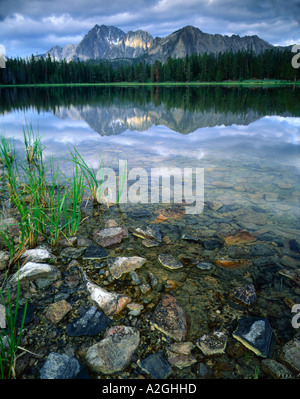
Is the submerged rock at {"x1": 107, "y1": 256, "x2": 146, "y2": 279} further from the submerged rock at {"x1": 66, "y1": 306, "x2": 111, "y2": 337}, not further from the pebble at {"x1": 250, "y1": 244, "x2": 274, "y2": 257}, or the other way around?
the pebble at {"x1": 250, "y1": 244, "x2": 274, "y2": 257}

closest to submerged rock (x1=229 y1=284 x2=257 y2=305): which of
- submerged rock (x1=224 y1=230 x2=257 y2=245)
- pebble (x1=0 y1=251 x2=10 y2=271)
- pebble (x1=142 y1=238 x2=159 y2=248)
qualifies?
submerged rock (x1=224 y1=230 x2=257 y2=245)

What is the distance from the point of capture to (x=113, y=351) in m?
2.30

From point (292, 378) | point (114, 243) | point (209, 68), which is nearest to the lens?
point (292, 378)

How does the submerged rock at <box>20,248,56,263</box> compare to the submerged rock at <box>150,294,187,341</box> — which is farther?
the submerged rock at <box>20,248,56,263</box>

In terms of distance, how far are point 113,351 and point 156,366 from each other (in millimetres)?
408

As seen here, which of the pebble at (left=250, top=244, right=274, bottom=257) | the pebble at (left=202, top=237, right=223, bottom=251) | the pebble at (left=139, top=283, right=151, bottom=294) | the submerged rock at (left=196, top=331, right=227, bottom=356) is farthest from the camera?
the pebble at (left=202, top=237, right=223, bottom=251)

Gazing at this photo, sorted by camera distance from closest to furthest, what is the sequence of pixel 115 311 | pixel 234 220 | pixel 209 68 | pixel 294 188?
pixel 115 311
pixel 234 220
pixel 294 188
pixel 209 68

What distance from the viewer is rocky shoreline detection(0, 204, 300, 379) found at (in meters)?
2.23

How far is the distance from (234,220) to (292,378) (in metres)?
3.23

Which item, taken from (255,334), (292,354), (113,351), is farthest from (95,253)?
(292,354)

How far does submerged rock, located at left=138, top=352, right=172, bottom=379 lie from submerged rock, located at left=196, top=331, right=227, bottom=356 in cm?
38

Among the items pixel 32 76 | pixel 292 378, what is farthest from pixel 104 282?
pixel 32 76
